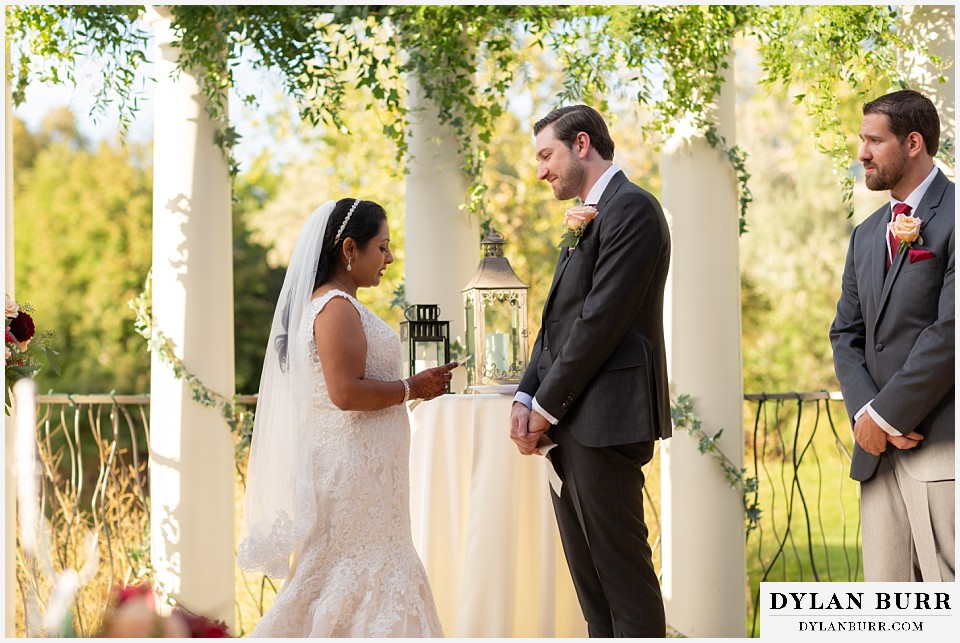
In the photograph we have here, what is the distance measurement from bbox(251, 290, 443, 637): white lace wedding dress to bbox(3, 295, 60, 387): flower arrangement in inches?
35.5

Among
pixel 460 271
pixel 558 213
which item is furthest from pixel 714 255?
pixel 558 213

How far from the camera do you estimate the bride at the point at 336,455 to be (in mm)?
2773

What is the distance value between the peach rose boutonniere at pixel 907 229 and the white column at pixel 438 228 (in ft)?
7.32

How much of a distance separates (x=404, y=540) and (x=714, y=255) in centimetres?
214

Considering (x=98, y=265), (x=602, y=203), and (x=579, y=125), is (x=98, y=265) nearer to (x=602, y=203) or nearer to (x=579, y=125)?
(x=579, y=125)

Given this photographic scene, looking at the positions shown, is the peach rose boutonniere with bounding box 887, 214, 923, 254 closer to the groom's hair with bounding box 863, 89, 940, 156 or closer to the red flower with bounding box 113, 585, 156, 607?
the groom's hair with bounding box 863, 89, 940, 156

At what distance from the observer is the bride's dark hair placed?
9.52 feet

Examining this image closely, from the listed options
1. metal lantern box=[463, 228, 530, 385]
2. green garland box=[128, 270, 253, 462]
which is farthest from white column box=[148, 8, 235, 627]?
metal lantern box=[463, 228, 530, 385]

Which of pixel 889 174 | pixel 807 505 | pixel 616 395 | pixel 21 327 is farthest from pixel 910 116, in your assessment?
pixel 807 505

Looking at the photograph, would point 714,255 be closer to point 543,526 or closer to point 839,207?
point 543,526

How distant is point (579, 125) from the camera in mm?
2984

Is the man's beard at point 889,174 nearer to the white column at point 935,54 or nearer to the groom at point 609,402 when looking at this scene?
the groom at point 609,402

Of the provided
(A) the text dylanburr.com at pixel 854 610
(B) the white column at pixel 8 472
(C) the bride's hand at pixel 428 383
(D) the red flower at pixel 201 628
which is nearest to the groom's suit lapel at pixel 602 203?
(C) the bride's hand at pixel 428 383

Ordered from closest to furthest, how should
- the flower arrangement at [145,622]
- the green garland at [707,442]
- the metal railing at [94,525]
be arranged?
the flower arrangement at [145,622] → the green garland at [707,442] → the metal railing at [94,525]
